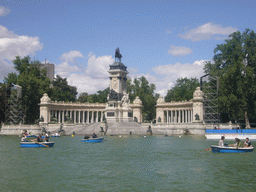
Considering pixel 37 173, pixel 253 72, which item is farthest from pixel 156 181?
pixel 253 72

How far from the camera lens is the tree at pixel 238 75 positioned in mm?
71312

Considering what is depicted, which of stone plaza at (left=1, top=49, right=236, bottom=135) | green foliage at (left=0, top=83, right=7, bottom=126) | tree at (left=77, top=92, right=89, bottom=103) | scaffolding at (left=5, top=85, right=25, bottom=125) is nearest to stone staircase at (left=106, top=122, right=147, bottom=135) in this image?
stone plaza at (left=1, top=49, right=236, bottom=135)

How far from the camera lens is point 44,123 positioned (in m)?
91.8

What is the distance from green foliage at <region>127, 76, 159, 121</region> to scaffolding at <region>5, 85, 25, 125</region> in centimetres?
4466

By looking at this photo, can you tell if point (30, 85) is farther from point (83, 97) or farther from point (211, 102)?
point (83, 97)

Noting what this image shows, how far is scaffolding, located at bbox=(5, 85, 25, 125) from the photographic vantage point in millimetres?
89688

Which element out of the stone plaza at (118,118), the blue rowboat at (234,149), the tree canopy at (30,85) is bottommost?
the blue rowboat at (234,149)

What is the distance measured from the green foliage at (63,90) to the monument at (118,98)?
2758 cm

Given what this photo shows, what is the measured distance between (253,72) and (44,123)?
56888 mm

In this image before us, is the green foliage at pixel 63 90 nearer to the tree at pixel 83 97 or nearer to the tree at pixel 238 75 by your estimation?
the tree at pixel 83 97

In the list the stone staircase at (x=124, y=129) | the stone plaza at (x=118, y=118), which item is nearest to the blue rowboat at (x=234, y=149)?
the stone plaza at (x=118, y=118)

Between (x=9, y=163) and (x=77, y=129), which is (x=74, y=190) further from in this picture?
(x=77, y=129)

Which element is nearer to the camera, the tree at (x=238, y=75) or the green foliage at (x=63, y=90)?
the tree at (x=238, y=75)

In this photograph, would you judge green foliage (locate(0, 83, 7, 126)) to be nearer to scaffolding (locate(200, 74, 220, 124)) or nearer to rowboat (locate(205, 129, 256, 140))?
scaffolding (locate(200, 74, 220, 124))
